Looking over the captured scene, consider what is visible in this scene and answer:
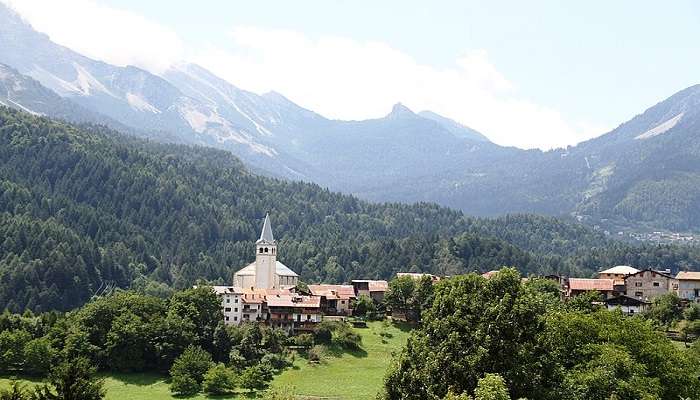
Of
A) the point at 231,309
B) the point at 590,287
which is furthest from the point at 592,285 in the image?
the point at 231,309

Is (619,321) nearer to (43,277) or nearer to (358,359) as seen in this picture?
(358,359)

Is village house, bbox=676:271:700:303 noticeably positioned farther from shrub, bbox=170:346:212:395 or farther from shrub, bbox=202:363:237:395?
shrub, bbox=170:346:212:395

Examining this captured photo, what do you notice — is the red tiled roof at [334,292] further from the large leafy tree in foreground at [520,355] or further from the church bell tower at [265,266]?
the large leafy tree in foreground at [520,355]

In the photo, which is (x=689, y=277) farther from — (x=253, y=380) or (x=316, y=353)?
(x=253, y=380)

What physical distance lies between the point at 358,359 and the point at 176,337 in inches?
814

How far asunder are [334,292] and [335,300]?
4.67 m


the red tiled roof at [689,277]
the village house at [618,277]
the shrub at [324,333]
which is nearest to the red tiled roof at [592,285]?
the village house at [618,277]

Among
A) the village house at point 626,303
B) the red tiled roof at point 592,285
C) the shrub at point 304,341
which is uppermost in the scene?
the red tiled roof at point 592,285

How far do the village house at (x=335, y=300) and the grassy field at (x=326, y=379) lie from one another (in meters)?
17.4

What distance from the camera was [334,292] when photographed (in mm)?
124062

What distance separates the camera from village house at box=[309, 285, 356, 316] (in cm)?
11726

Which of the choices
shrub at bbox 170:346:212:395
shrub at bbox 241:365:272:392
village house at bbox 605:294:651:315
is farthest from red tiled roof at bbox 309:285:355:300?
village house at bbox 605:294:651:315

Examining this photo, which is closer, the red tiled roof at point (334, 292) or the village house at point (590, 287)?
the village house at point (590, 287)

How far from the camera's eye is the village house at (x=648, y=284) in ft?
389
